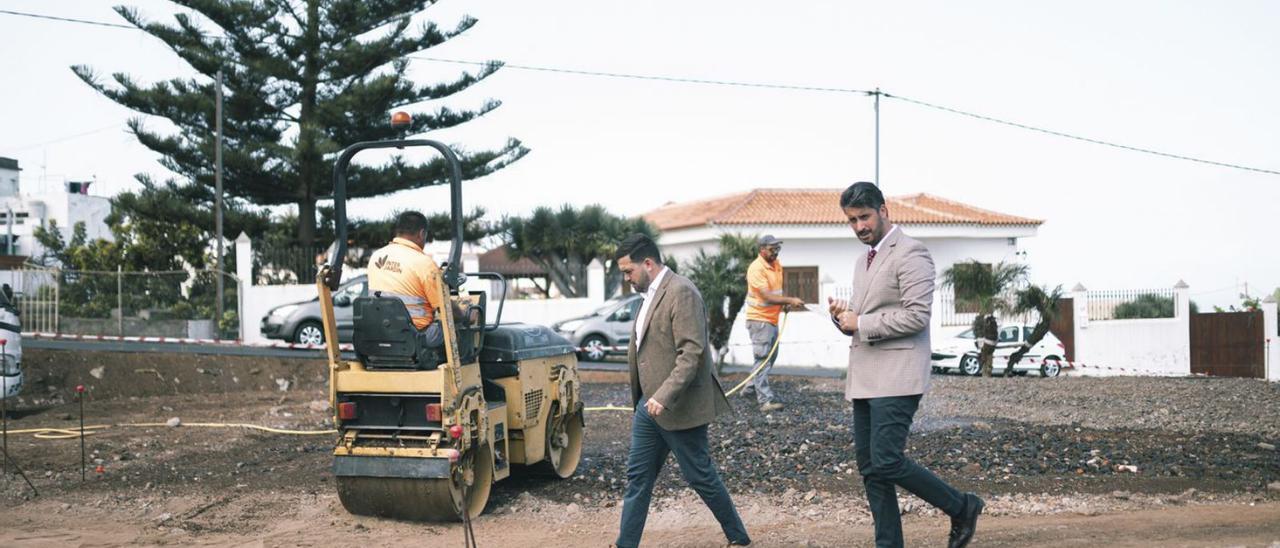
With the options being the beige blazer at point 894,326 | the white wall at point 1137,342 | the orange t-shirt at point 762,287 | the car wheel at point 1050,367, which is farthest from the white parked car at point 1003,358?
the beige blazer at point 894,326

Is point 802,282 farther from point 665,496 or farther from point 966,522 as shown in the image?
point 966,522

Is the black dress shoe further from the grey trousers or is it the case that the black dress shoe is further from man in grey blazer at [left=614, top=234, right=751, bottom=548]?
the grey trousers

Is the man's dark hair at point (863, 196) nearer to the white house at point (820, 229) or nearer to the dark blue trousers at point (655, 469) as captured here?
the dark blue trousers at point (655, 469)

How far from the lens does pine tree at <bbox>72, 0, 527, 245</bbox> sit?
29312 millimetres

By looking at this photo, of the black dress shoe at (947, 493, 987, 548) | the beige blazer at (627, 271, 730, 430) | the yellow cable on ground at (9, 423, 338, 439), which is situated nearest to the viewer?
the black dress shoe at (947, 493, 987, 548)

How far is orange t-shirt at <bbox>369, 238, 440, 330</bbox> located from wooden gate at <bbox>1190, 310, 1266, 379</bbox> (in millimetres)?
25867

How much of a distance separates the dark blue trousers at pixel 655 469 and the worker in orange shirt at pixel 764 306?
19.6 ft

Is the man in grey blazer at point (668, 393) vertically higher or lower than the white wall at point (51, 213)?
lower

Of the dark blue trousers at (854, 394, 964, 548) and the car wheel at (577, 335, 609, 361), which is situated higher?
the dark blue trousers at (854, 394, 964, 548)

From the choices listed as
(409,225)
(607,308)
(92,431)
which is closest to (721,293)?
(607,308)

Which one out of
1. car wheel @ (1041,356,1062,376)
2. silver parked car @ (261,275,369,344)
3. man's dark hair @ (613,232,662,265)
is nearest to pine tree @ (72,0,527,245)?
silver parked car @ (261,275,369,344)

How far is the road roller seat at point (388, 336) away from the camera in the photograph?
22.0 ft

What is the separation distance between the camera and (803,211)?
3794cm

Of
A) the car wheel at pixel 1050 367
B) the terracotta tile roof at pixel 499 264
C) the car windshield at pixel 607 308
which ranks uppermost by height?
the terracotta tile roof at pixel 499 264
